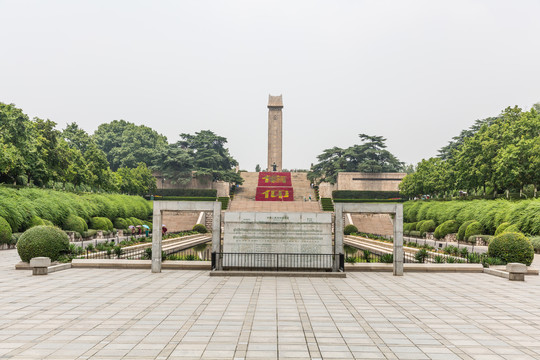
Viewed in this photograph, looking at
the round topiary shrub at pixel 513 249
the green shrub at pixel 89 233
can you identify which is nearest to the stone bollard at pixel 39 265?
the green shrub at pixel 89 233

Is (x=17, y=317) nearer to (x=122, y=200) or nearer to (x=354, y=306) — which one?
(x=354, y=306)

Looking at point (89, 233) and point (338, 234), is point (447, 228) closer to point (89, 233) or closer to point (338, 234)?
point (338, 234)

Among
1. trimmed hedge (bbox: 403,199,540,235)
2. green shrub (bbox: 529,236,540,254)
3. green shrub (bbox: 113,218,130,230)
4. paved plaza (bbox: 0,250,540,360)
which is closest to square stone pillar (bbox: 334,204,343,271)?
paved plaza (bbox: 0,250,540,360)

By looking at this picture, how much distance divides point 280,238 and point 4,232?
20.8 meters

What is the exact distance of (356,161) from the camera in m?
76.7

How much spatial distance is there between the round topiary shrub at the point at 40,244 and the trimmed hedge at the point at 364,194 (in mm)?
53564

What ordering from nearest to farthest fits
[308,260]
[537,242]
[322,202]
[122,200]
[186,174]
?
[308,260], [537,242], [122,200], [322,202], [186,174]

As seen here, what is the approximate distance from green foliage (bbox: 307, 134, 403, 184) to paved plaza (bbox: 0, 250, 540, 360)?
57106mm

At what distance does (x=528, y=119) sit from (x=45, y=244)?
147ft

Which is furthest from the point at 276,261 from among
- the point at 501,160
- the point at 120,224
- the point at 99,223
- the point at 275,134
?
the point at 275,134

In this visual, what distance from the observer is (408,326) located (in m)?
→ 10.2

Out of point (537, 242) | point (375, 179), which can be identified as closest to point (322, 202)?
point (375, 179)

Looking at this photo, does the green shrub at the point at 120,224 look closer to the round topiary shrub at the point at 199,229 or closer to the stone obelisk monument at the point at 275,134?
the round topiary shrub at the point at 199,229

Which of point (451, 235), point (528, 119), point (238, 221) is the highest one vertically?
point (528, 119)
